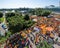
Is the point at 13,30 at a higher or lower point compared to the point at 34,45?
lower

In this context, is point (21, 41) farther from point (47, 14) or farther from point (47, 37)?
point (47, 14)

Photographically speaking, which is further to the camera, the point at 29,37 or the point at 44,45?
the point at 29,37

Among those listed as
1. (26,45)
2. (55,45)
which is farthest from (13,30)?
(55,45)

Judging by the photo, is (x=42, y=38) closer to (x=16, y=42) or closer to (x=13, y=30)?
(x=16, y=42)

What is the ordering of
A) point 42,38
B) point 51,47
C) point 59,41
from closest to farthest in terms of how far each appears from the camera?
point 51,47 → point 59,41 → point 42,38

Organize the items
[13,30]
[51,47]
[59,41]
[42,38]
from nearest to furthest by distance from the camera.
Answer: [51,47], [59,41], [42,38], [13,30]

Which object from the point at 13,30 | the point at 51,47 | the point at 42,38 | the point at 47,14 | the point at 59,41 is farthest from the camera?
the point at 47,14

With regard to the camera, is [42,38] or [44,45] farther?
[42,38]

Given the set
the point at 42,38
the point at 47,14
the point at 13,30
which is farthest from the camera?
the point at 47,14

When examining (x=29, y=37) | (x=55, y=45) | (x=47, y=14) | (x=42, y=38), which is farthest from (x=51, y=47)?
(x=47, y=14)

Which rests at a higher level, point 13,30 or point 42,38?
point 42,38
